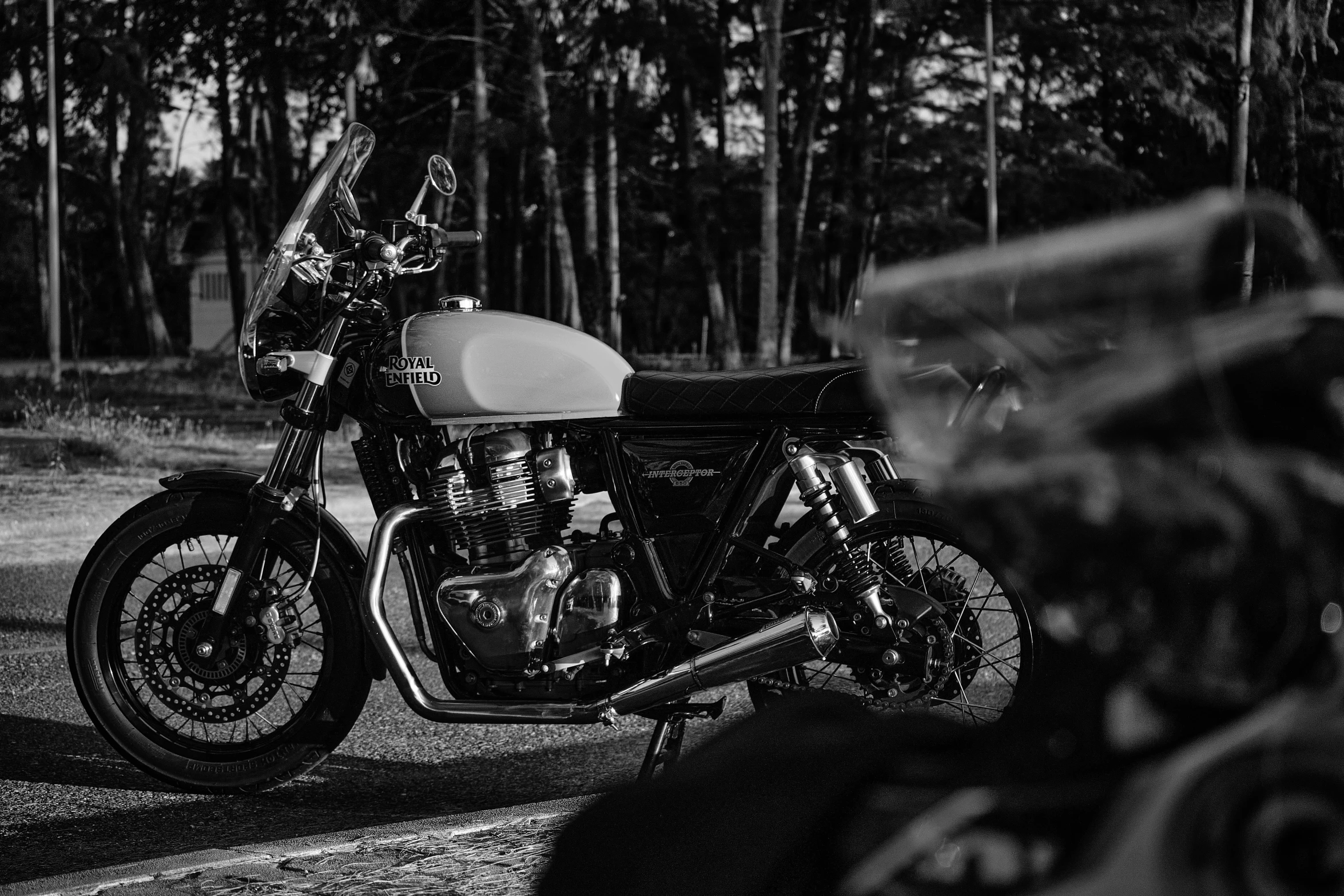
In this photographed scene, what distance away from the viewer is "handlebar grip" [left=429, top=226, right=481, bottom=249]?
3.88 meters

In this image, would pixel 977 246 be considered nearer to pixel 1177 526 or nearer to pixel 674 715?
pixel 1177 526

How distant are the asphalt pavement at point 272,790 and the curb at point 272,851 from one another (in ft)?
0.87

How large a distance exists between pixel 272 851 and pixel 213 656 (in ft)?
3.00

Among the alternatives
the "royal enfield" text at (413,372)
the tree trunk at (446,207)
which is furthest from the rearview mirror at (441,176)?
the tree trunk at (446,207)

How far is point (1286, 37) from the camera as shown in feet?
68.7

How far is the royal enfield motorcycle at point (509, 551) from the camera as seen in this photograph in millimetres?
3467

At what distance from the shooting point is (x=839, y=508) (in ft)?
11.6

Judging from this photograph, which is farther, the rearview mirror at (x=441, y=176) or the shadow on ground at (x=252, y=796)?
the rearview mirror at (x=441, y=176)

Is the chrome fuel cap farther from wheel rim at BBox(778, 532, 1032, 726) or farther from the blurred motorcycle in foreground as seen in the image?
the blurred motorcycle in foreground

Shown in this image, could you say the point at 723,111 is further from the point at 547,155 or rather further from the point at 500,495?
the point at 500,495

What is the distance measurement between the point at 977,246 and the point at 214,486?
3.02 meters

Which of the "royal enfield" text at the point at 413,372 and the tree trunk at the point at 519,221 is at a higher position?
the tree trunk at the point at 519,221

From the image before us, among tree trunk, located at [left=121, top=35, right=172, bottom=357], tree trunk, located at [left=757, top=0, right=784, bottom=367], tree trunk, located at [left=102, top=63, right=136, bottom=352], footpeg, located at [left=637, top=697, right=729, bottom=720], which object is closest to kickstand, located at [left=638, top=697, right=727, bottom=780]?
footpeg, located at [left=637, top=697, right=729, bottom=720]

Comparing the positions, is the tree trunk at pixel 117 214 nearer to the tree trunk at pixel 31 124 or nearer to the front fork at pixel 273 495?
the tree trunk at pixel 31 124
